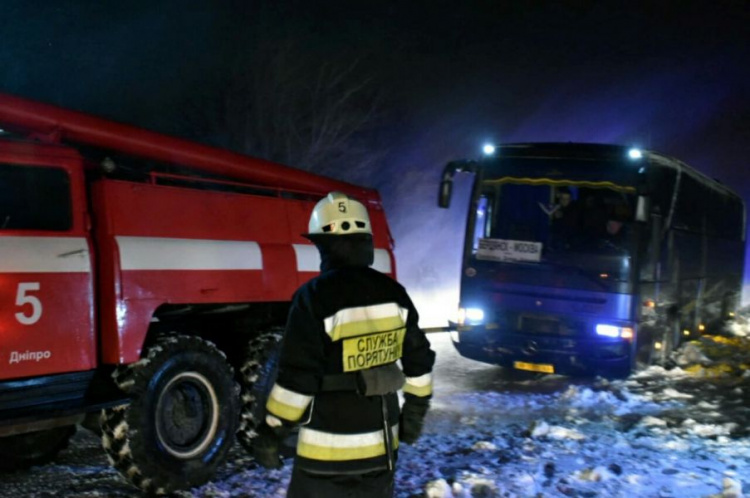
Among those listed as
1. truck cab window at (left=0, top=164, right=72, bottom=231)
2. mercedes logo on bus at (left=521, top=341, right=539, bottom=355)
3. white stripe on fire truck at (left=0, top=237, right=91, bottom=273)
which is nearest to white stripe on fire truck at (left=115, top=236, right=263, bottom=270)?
white stripe on fire truck at (left=0, top=237, right=91, bottom=273)

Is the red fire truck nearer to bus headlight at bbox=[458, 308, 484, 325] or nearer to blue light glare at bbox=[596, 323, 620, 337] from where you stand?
bus headlight at bbox=[458, 308, 484, 325]

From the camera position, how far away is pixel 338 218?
302cm

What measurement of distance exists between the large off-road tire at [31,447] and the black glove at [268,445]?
144 inches

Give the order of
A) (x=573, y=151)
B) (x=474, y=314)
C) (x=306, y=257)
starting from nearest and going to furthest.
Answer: (x=306, y=257) → (x=573, y=151) → (x=474, y=314)

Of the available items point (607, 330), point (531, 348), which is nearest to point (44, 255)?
point (531, 348)

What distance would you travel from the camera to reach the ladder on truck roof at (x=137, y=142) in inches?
189

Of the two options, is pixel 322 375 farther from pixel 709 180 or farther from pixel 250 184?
pixel 709 180

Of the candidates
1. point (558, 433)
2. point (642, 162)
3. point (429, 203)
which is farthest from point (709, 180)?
point (429, 203)

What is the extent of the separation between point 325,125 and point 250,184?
17555 mm

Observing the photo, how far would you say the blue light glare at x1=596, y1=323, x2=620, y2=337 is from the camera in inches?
348

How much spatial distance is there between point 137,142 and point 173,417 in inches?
88.3

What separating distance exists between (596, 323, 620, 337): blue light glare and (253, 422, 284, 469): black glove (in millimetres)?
6807

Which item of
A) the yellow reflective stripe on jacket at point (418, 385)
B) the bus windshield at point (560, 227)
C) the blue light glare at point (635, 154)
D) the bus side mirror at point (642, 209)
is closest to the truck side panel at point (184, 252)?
the yellow reflective stripe on jacket at point (418, 385)

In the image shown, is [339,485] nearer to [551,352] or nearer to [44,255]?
[44,255]
